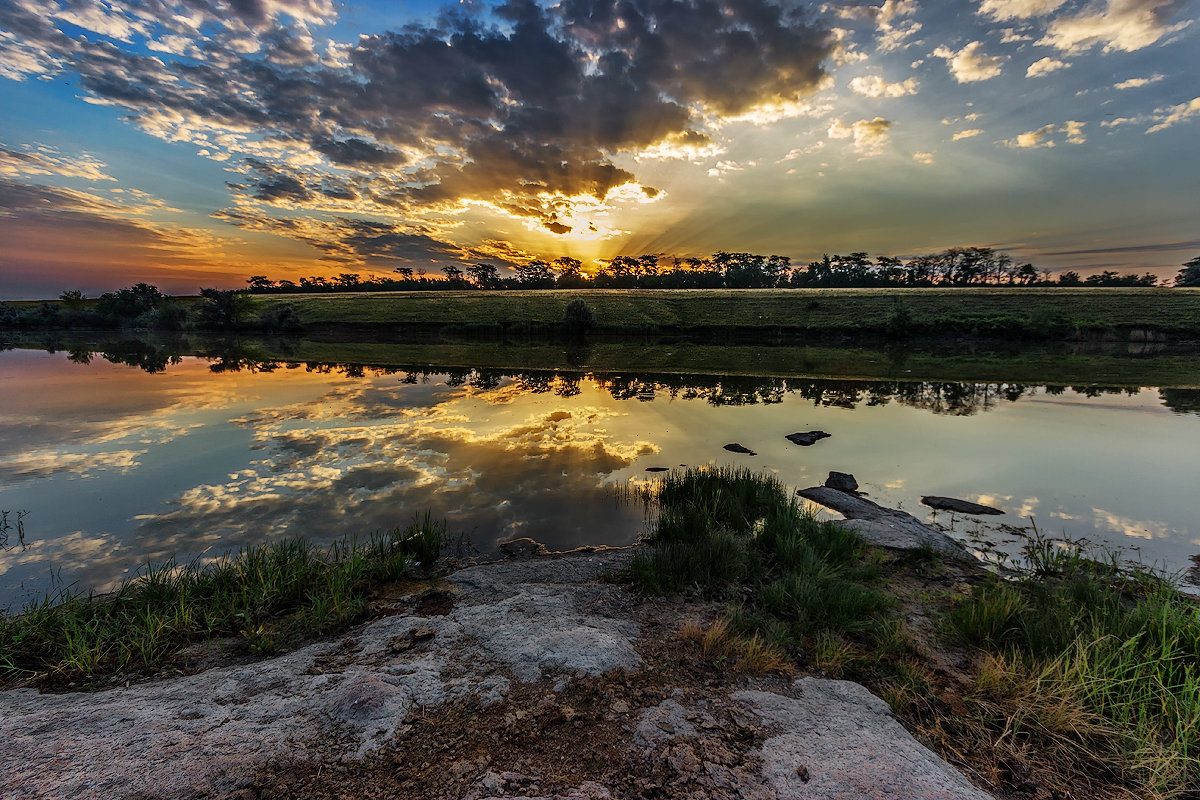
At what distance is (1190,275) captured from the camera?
102 metres

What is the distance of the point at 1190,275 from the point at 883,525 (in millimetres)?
163599

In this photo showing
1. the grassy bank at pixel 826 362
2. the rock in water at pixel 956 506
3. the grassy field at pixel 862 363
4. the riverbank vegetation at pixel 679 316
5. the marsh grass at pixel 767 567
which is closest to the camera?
the marsh grass at pixel 767 567

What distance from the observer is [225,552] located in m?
7.36

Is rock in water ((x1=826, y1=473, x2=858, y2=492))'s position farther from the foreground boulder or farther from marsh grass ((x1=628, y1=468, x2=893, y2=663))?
the foreground boulder

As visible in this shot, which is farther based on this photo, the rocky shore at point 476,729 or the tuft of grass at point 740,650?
the tuft of grass at point 740,650

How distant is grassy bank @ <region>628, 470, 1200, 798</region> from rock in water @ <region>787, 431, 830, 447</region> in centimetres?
702

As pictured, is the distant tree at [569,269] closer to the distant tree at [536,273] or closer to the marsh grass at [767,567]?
the distant tree at [536,273]

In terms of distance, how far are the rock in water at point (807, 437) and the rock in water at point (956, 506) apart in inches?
176

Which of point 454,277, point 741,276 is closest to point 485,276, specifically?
point 454,277

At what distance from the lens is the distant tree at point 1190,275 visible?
100938mm

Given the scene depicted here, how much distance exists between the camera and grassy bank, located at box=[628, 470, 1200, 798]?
334cm

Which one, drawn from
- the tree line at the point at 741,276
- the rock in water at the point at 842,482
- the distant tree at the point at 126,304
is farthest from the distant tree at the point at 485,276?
the rock in water at the point at 842,482

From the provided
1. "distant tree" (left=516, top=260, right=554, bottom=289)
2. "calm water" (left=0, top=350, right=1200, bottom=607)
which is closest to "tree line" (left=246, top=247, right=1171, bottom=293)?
"distant tree" (left=516, top=260, right=554, bottom=289)

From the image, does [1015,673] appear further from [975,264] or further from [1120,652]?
[975,264]
